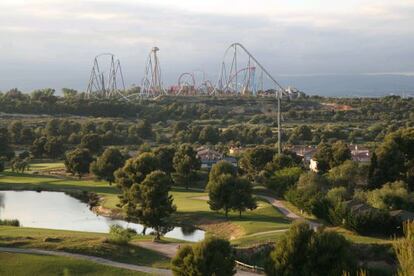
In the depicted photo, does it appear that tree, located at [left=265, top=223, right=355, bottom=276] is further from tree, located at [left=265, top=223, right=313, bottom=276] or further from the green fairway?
the green fairway

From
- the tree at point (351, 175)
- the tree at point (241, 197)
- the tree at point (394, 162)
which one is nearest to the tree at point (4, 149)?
the tree at point (241, 197)

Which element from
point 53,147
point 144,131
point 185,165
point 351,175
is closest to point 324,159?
point 351,175

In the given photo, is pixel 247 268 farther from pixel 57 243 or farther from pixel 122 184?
pixel 122 184

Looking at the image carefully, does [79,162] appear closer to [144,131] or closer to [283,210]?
[283,210]

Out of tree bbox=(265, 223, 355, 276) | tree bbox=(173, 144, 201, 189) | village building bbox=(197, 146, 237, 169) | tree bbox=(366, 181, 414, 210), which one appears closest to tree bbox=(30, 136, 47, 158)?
village building bbox=(197, 146, 237, 169)

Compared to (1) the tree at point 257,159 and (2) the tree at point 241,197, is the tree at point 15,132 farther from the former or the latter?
(2) the tree at point 241,197

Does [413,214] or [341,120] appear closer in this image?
[413,214]

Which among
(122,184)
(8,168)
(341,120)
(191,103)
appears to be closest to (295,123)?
(341,120)
